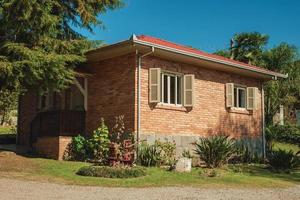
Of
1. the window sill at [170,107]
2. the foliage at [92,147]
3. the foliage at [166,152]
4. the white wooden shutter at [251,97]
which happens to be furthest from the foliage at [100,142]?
the white wooden shutter at [251,97]

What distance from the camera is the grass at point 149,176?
1233 centimetres

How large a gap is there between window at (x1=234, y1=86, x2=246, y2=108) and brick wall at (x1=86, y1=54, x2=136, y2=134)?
6.00 meters

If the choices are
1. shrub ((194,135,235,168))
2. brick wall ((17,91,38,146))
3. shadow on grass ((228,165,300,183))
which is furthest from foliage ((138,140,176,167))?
brick wall ((17,91,38,146))

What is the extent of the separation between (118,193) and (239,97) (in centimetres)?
1205

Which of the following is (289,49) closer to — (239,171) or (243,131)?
(243,131)

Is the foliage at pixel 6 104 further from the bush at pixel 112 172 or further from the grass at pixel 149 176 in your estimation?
the bush at pixel 112 172

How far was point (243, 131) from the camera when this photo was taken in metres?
20.9

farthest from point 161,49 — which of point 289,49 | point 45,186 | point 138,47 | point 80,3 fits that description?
point 289,49

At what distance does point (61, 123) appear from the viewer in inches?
688

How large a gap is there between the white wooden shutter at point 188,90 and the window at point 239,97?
3578 millimetres

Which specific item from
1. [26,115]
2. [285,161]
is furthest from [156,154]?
[26,115]

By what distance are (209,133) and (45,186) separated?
9.51 m

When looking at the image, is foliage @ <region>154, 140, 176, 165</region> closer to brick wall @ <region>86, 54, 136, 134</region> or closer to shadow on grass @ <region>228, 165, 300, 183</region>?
brick wall @ <region>86, 54, 136, 134</region>

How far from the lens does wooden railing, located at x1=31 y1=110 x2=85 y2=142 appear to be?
17.5 m
